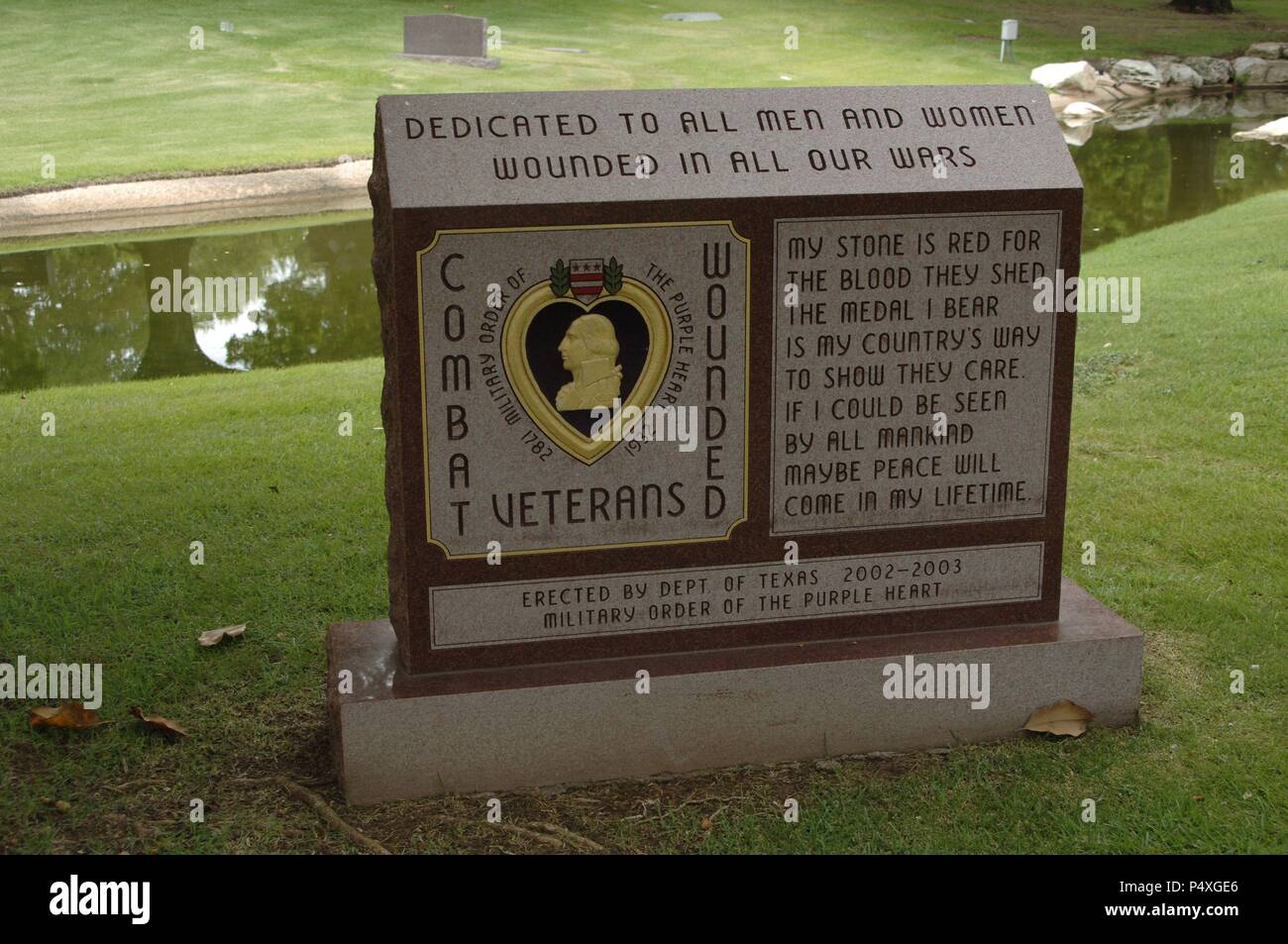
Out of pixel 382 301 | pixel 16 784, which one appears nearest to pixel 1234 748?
pixel 382 301

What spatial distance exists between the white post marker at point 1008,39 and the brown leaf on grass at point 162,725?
92.6 feet

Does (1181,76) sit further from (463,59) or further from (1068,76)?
(463,59)

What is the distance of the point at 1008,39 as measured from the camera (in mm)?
29828

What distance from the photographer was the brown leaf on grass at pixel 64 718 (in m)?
4.66

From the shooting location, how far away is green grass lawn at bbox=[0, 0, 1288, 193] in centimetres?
2064

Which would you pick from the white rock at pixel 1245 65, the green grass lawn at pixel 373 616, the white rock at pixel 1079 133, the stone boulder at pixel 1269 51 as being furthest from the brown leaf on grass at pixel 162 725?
the stone boulder at pixel 1269 51

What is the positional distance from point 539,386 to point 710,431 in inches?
22.4

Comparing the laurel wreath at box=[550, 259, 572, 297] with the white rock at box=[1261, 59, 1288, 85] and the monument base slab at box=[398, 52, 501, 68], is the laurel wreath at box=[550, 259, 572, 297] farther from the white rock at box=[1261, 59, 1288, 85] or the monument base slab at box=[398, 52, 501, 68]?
the white rock at box=[1261, 59, 1288, 85]

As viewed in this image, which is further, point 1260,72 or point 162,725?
point 1260,72

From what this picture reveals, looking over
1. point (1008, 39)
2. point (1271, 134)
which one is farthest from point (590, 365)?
point (1008, 39)

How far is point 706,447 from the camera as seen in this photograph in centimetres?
443

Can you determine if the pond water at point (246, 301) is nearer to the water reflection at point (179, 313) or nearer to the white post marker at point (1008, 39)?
the water reflection at point (179, 313)

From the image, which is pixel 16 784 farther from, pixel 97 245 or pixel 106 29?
pixel 106 29

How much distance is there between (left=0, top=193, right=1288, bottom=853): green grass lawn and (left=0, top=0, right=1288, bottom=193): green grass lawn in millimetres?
11299
